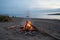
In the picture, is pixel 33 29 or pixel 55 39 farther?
pixel 33 29

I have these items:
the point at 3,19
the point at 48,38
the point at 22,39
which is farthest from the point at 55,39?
the point at 3,19

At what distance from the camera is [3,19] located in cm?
2738

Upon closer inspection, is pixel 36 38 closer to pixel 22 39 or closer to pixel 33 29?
pixel 22 39

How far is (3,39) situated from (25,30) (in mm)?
3214

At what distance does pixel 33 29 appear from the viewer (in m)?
14.8

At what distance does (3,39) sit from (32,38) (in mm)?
2071

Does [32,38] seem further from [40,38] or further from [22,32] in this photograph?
[22,32]

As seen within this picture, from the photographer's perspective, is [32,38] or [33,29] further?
[33,29]

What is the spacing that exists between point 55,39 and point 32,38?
165 cm

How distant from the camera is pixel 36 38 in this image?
11.9m

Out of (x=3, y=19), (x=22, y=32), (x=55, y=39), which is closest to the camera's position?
(x=55, y=39)

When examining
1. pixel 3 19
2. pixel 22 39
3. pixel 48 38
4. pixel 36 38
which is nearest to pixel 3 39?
pixel 22 39

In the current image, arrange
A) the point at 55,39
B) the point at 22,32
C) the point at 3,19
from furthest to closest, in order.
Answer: the point at 3,19, the point at 22,32, the point at 55,39

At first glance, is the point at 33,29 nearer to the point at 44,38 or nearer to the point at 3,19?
the point at 44,38
